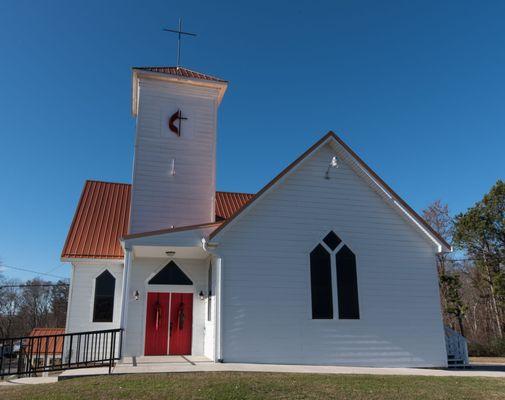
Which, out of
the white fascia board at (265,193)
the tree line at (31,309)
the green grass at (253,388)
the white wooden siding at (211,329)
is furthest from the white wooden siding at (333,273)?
the tree line at (31,309)

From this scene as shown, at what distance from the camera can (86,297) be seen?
14867 millimetres

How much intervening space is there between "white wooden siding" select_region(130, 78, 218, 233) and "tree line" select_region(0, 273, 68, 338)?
46586 millimetres

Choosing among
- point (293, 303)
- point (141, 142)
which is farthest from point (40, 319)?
point (293, 303)

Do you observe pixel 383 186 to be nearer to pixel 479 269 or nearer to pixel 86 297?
pixel 86 297

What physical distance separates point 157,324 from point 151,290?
1.15m

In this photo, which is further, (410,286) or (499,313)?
(499,313)

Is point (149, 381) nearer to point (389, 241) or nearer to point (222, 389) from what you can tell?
point (222, 389)

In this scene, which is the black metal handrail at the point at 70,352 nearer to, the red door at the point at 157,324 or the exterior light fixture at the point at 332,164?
the red door at the point at 157,324

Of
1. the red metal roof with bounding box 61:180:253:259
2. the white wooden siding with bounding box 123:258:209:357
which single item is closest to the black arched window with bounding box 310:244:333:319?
the red metal roof with bounding box 61:180:253:259

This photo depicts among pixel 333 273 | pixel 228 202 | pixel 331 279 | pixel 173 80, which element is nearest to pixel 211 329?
pixel 331 279

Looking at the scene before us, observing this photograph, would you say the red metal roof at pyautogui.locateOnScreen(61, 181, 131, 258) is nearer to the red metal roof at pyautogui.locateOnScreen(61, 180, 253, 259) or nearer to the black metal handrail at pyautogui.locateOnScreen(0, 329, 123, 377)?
the red metal roof at pyautogui.locateOnScreen(61, 180, 253, 259)

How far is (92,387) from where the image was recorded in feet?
28.9

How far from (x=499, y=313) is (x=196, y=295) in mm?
25701

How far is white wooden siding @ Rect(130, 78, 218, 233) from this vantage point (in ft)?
52.0
